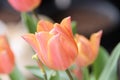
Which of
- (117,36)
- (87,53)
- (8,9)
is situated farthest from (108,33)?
Answer: (87,53)

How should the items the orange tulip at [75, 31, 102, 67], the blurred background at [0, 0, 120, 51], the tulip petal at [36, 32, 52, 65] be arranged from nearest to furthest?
the tulip petal at [36, 32, 52, 65], the orange tulip at [75, 31, 102, 67], the blurred background at [0, 0, 120, 51]

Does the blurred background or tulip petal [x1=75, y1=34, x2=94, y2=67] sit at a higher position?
the blurred background

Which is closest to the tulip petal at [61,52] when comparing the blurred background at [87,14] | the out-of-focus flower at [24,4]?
the out-of-focus flower at [24,4]

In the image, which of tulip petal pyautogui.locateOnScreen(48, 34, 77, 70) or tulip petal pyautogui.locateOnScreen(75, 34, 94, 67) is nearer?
tulip petal pyautogui.locateOnScreen(48, 34, 77, 70)

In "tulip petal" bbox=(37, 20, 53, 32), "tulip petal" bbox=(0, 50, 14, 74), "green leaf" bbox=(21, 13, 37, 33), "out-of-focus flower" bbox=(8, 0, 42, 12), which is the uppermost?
"out-of-focus flower" bbox=(8, 0, 42, 12)

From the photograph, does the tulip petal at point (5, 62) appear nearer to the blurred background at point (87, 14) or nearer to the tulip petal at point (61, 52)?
the tulip petal at point (61, 52)

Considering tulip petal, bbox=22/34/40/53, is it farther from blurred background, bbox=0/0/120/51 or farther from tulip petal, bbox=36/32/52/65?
blurred background, bbox=0/0/120/51

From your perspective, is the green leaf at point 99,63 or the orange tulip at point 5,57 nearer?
the orange tulip at point 5,57

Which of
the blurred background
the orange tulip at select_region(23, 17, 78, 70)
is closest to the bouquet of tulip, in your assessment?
the orange tulip at select_region(23, 17, 78, 70)
